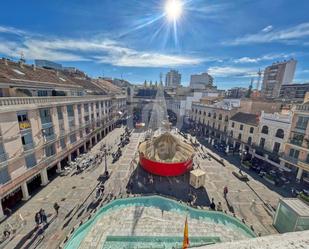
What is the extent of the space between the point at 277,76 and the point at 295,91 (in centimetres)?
2112

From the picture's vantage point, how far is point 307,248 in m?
6.94

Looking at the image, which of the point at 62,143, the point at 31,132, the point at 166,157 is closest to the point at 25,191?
the point at 31,132

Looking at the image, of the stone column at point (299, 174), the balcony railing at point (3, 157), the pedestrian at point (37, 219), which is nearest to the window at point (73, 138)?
the balcony railing at point (3, 157)

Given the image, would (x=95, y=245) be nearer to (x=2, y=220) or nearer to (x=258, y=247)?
(x=2, y=220)

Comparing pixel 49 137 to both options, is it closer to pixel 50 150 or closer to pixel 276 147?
pixel 50 150

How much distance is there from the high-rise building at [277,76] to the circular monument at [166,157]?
92.9 metres

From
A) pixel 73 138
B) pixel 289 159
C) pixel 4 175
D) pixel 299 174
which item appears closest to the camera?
pixel 4 175

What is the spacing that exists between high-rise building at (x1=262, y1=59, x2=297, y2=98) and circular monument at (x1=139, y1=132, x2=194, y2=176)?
92913mm

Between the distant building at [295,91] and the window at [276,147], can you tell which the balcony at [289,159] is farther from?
the distant building at [295,91]

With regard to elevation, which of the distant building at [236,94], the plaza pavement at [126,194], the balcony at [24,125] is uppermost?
the distant building at [236,94]

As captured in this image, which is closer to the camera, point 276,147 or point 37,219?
point 37,219

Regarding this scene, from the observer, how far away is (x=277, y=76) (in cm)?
9644

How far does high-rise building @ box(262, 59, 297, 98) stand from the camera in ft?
305

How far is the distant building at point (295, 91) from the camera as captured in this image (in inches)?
3029
